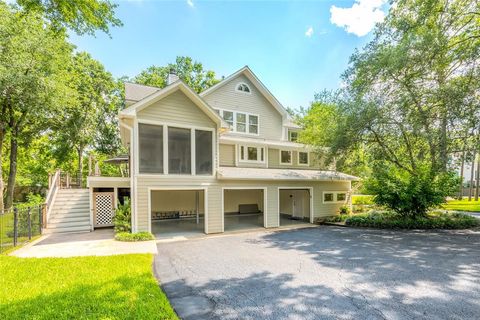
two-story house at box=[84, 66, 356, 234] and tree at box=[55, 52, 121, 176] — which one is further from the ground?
tree at box=[55, 52, 121, 176]

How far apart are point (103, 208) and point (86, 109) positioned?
1393 cm

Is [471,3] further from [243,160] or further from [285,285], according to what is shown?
[285,285]

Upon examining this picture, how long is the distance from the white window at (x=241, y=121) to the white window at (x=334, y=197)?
245 inches

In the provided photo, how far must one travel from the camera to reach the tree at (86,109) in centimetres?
2088

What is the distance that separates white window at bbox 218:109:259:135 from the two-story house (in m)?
0.07

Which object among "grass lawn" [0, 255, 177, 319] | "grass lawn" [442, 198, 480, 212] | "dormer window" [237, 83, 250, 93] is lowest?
"grass lawn" [442, 198, 480, 212]

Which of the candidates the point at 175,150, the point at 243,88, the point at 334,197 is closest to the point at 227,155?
the point at 175,150

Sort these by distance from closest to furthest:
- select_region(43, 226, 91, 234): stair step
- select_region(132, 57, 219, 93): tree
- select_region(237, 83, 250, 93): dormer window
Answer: select_region(43, 226, 91, 234): stair step
select_region(237, 83, 250, 93): dormer window
select_region(132, 57, 219, 93): tree

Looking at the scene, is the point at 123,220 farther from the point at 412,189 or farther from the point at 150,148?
the point at 412,189

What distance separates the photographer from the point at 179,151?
10766 millimetres

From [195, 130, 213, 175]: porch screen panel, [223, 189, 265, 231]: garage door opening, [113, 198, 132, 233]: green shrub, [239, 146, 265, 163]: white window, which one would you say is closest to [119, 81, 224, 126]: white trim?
[195, 130, 213, 175]: porch screen panel

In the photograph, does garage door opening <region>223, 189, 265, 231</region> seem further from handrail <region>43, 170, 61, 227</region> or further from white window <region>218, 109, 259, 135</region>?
handrail <region>43, 170, 61, 227</region>

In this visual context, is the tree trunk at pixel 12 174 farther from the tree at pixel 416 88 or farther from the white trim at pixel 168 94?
the tree at pixel 416 88

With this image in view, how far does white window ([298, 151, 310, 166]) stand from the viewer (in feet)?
55.4
